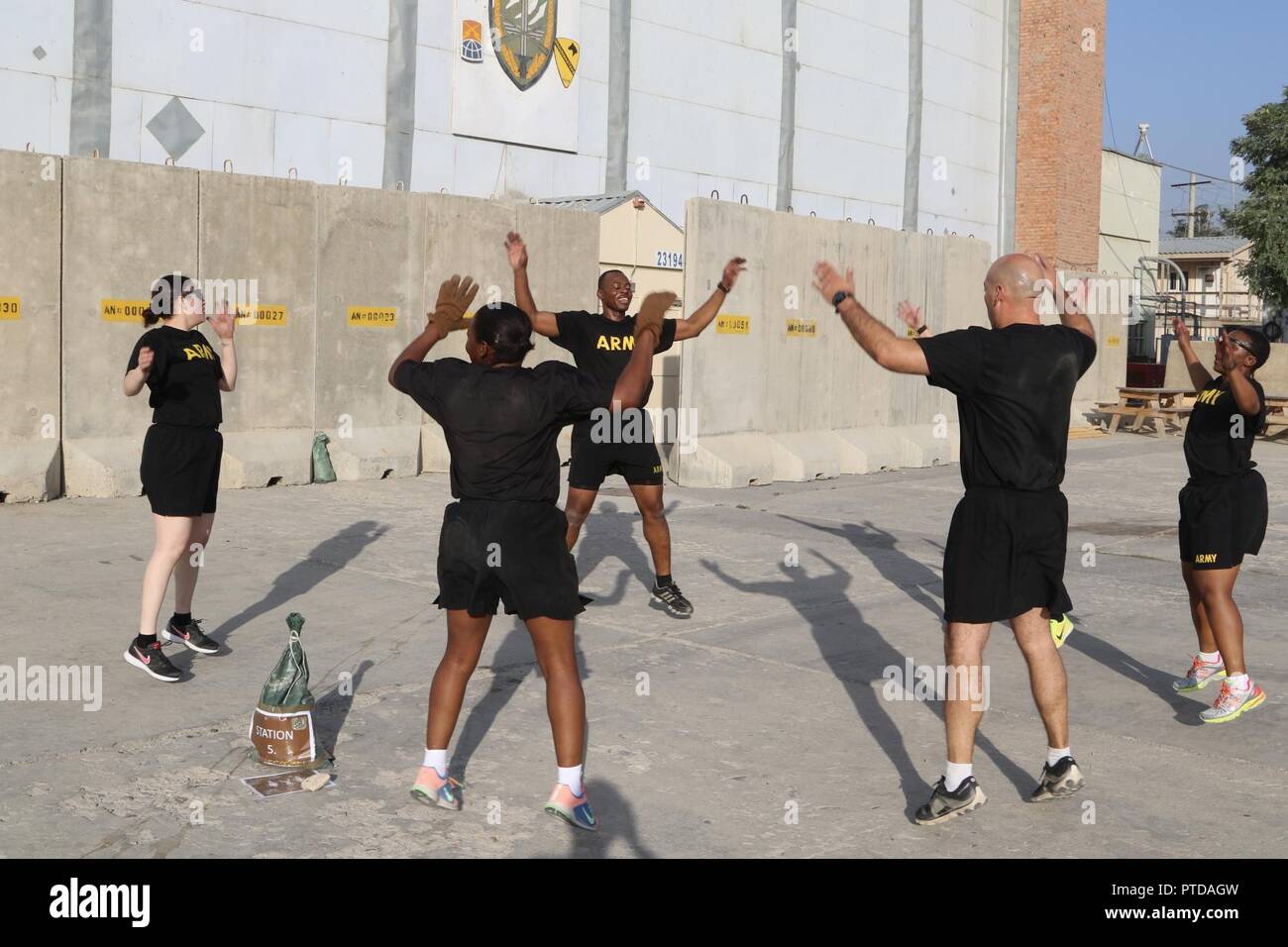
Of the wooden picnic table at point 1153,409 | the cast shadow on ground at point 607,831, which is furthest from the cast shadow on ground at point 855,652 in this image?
the wooden picnic table at point 1153,409

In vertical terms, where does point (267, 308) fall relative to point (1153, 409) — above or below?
above

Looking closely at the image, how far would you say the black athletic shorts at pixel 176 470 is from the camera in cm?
677

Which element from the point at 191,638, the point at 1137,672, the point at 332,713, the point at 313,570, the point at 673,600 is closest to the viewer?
the point at 332,713

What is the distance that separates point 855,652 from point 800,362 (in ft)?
29.6

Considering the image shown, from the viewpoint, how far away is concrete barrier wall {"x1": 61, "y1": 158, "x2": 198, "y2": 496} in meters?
12.1

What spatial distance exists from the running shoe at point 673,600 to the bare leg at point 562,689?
11.3ft

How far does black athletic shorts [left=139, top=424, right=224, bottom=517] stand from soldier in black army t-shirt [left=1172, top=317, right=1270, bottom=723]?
15.6 feet

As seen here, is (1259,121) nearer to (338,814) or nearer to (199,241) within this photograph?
(199,241)

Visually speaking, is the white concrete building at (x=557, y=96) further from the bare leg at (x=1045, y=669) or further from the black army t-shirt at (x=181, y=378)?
the bare leg at (x=1045, y=669)

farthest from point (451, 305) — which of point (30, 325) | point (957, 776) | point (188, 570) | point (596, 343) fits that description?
point (30, 325)

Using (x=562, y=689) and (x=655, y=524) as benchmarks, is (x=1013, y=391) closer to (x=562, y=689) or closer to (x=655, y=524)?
(x=562, y=689)

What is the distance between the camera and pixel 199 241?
1295cm

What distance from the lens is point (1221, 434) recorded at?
6684mm
